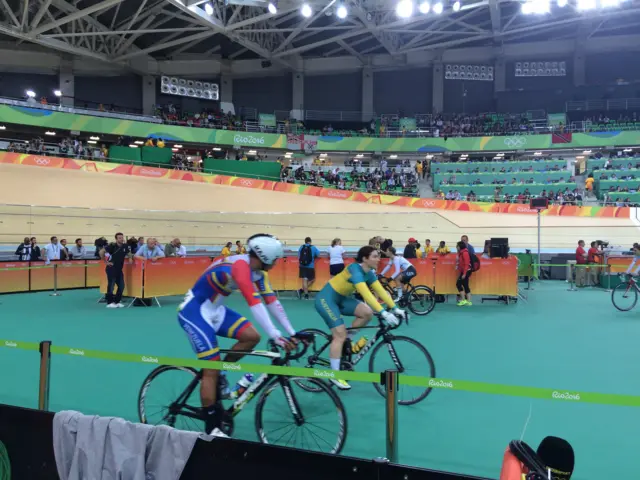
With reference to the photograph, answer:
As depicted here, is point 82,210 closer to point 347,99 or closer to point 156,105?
point 156,105

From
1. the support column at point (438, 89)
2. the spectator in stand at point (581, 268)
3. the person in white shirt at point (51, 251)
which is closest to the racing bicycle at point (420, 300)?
the spectator in stand at point (581, 268)

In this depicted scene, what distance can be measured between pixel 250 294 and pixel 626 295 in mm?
10846

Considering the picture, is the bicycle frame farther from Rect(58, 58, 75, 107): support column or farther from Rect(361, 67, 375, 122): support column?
Rect(361, 67, 375, 122): support column

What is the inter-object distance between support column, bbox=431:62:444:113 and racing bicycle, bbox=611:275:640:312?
34299 mm

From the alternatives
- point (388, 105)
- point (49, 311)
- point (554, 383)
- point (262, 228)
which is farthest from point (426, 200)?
point (554, 383)

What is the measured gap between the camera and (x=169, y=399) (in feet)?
13.1

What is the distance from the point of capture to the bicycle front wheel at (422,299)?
36.2 feet

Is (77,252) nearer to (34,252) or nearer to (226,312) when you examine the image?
(34,252)

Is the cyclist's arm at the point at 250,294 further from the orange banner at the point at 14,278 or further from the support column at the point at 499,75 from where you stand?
the support column at the point at 499,75

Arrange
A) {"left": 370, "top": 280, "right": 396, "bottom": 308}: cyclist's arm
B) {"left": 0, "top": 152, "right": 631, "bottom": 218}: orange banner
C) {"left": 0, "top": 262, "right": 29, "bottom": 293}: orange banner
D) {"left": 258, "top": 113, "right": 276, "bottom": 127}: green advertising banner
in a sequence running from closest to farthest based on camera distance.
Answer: {"left": 370, "top": 280, "right": 396, "bottom": 308}: cyclist's arm < {"left": 0, "top": 262, "right": 29, "bottom": 293}: orange banner < {"left": 0, "top": 152, "right": 631, "bottom": 218}: orange banner < {"left": 258, "top": 113, "right": 276, "bottom": 127}: green advertising banner

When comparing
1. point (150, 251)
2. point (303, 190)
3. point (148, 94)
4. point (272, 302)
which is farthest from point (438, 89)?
point (272, 302)

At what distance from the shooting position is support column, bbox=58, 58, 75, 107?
3647cm

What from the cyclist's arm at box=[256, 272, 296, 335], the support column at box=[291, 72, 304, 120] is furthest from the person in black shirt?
the support column at box=[291, 72, 304, 120]

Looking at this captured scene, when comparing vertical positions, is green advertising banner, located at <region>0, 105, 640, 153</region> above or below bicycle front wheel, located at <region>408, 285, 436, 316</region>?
above
